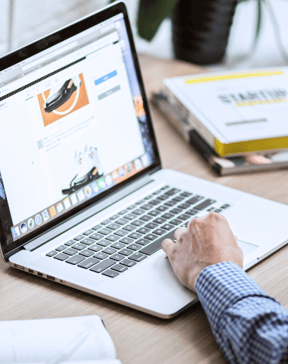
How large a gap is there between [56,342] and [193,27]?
47.2 inches

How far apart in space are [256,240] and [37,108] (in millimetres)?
380

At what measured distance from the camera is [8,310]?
628 millimetres

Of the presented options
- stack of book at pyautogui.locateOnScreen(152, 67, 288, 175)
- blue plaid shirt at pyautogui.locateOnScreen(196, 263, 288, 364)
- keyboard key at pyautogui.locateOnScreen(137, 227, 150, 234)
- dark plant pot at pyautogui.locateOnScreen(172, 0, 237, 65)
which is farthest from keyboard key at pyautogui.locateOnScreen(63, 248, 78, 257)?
dark plant pot at pyautogui.locateOnScreen(172, 0, 237, 65)

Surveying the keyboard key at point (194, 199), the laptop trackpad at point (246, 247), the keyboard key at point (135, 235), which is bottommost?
the laptop trackpad at point (246, 247)

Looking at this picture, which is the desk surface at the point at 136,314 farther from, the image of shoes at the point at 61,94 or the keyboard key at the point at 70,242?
the image of shoes at the point at 61,94

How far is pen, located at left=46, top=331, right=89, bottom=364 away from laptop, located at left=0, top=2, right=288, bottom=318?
3.5 inches

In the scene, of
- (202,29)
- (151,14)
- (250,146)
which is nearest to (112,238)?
(250,146)

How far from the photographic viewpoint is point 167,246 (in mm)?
676

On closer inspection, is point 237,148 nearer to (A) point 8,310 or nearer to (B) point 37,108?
(B) point 37,108

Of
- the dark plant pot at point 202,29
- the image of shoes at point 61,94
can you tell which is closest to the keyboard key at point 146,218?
the image of shoes at point 61,94

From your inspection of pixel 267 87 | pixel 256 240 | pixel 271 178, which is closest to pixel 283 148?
pixel 271 178

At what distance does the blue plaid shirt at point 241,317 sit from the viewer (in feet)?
1.64

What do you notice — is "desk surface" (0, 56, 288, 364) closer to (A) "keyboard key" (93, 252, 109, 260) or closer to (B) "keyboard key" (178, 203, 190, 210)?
(A) "keyboard key" (93, 252, 109, 260)

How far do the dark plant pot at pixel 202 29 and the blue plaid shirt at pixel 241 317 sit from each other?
1064 mm
